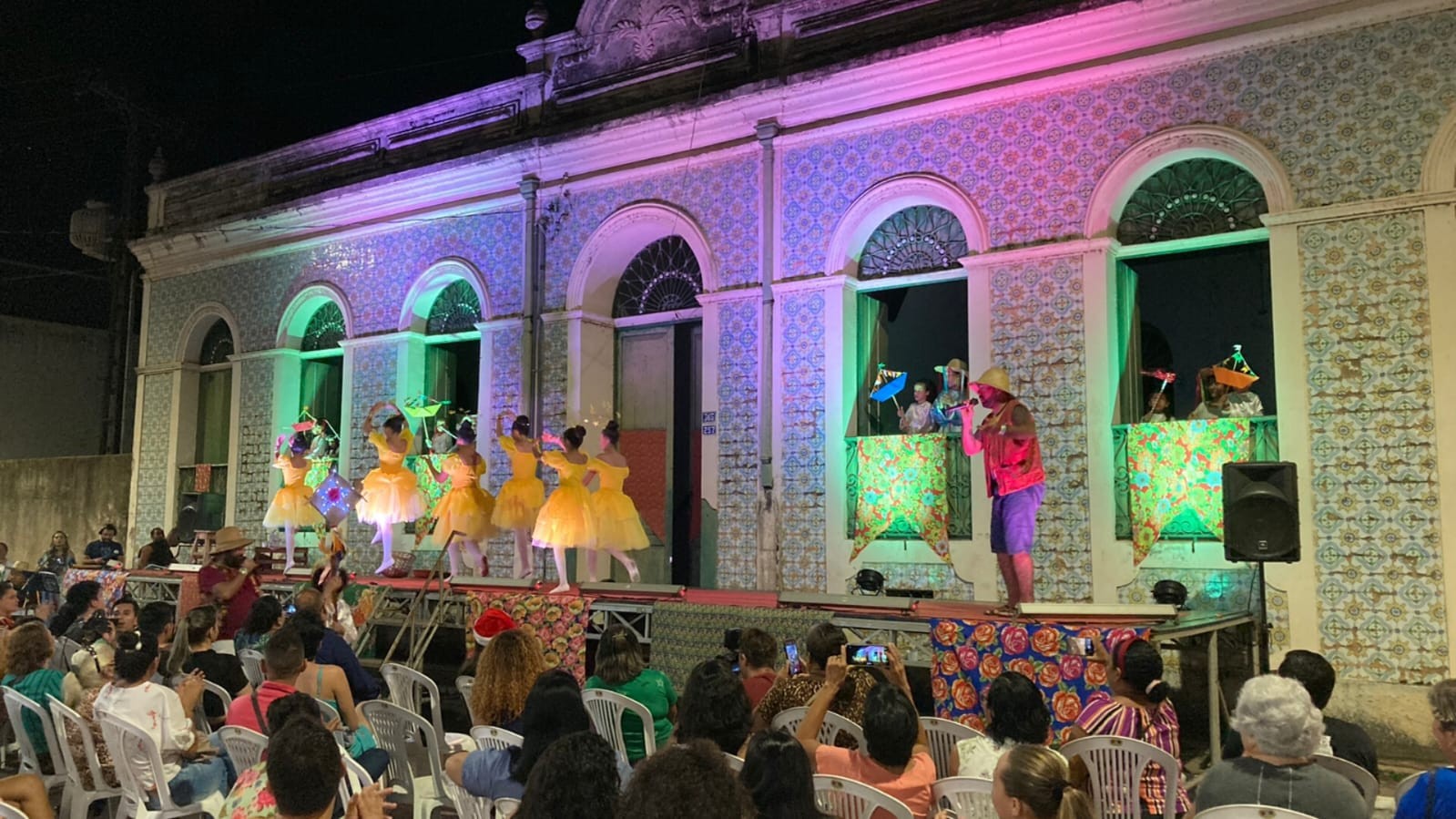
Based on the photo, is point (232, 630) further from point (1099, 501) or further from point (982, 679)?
point (1099, 501)

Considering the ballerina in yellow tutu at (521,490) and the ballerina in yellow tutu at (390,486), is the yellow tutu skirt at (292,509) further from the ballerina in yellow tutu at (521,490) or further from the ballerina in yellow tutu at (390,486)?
the ballerina in yellow tutu at (521,490)

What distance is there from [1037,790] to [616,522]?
322 inches

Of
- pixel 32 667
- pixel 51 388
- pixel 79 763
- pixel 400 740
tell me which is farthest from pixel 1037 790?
pixel 51 388

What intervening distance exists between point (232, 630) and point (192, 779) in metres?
3.76

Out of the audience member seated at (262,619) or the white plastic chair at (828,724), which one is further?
the audience member seated at (262,619)

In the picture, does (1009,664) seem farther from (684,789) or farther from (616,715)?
(684,789)

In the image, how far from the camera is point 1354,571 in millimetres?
8352

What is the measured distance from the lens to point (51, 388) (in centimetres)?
2314

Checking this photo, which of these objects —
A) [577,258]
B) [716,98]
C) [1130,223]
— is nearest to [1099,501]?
[1130,223]

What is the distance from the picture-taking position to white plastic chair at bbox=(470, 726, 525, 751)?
432cm

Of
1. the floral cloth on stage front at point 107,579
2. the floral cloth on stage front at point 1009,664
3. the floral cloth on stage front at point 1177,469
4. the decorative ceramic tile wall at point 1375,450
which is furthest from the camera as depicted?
the floral cloth on stage front at point 107,579

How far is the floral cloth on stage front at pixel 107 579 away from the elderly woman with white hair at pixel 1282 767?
12896 millimetres

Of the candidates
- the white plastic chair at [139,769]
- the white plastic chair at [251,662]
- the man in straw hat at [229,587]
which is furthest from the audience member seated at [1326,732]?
the man in straw hat at [229,587]

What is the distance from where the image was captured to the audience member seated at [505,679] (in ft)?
15.4
